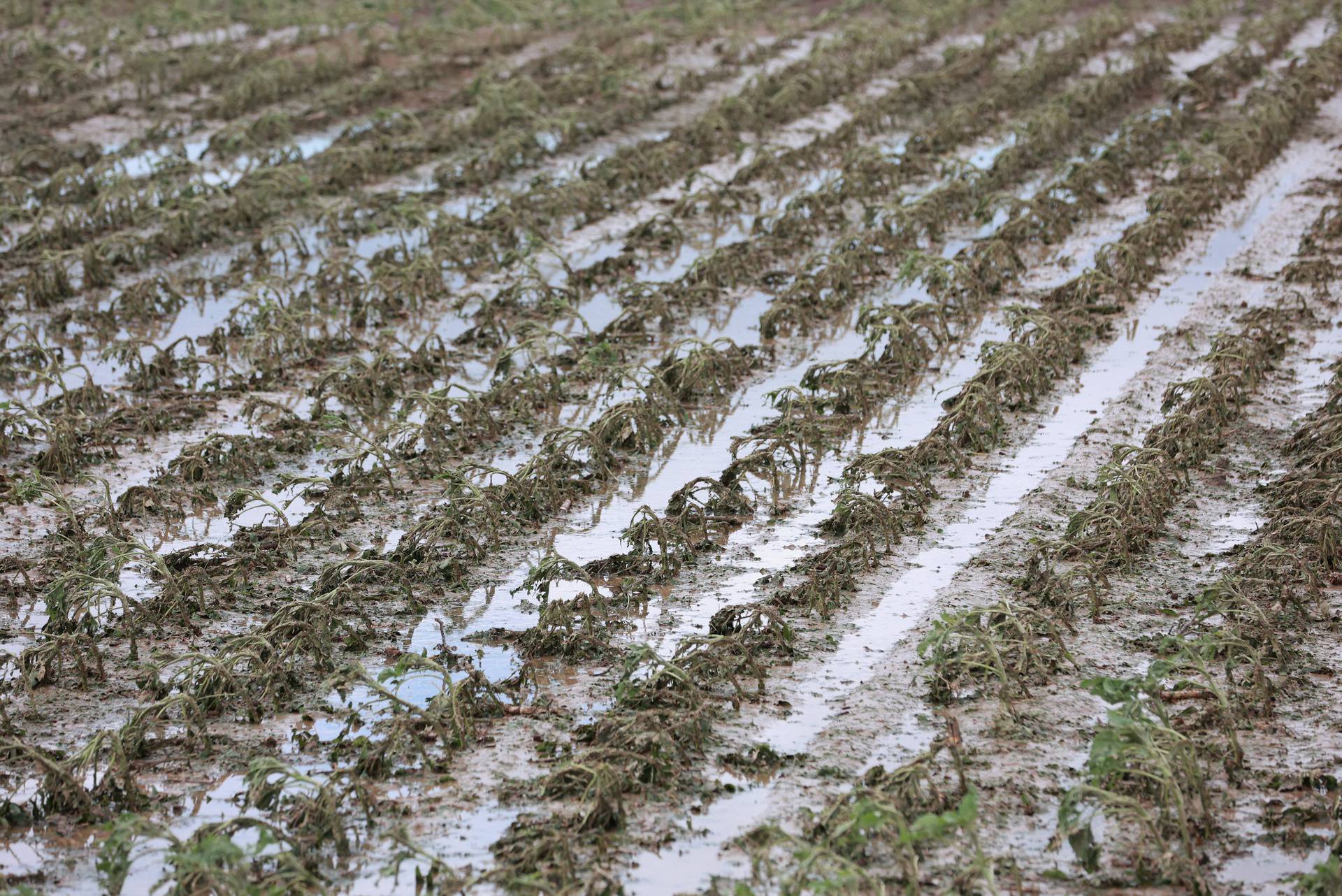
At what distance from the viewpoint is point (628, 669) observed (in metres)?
5.41

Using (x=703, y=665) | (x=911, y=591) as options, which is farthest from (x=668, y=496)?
Answer: (x=703, y=665)

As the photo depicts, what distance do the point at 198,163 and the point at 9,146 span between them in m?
1.90

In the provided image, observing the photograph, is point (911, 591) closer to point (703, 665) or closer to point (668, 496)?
point (703, 665)

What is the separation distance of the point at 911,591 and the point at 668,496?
1.51 m

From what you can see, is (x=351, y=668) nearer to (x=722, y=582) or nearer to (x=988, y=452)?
(x=722, y=582)

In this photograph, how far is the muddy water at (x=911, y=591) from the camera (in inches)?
182

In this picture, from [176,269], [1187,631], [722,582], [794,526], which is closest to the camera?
[1187,631]

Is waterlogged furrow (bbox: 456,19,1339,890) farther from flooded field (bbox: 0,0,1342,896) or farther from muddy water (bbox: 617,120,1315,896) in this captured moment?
muddy water (bbox: 617,120,1315,896)

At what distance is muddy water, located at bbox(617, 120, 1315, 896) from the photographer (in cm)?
463

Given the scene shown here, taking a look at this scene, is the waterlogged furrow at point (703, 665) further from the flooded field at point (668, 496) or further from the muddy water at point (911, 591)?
the muddy water at point (911, 591)

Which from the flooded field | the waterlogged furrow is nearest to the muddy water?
the flooded field

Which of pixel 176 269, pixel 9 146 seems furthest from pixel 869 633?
pixel 9 146

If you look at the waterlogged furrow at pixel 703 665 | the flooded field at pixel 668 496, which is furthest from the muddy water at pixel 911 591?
the waterlogged furrow at pixel 703 665

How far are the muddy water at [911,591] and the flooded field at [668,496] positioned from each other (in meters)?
0.03
